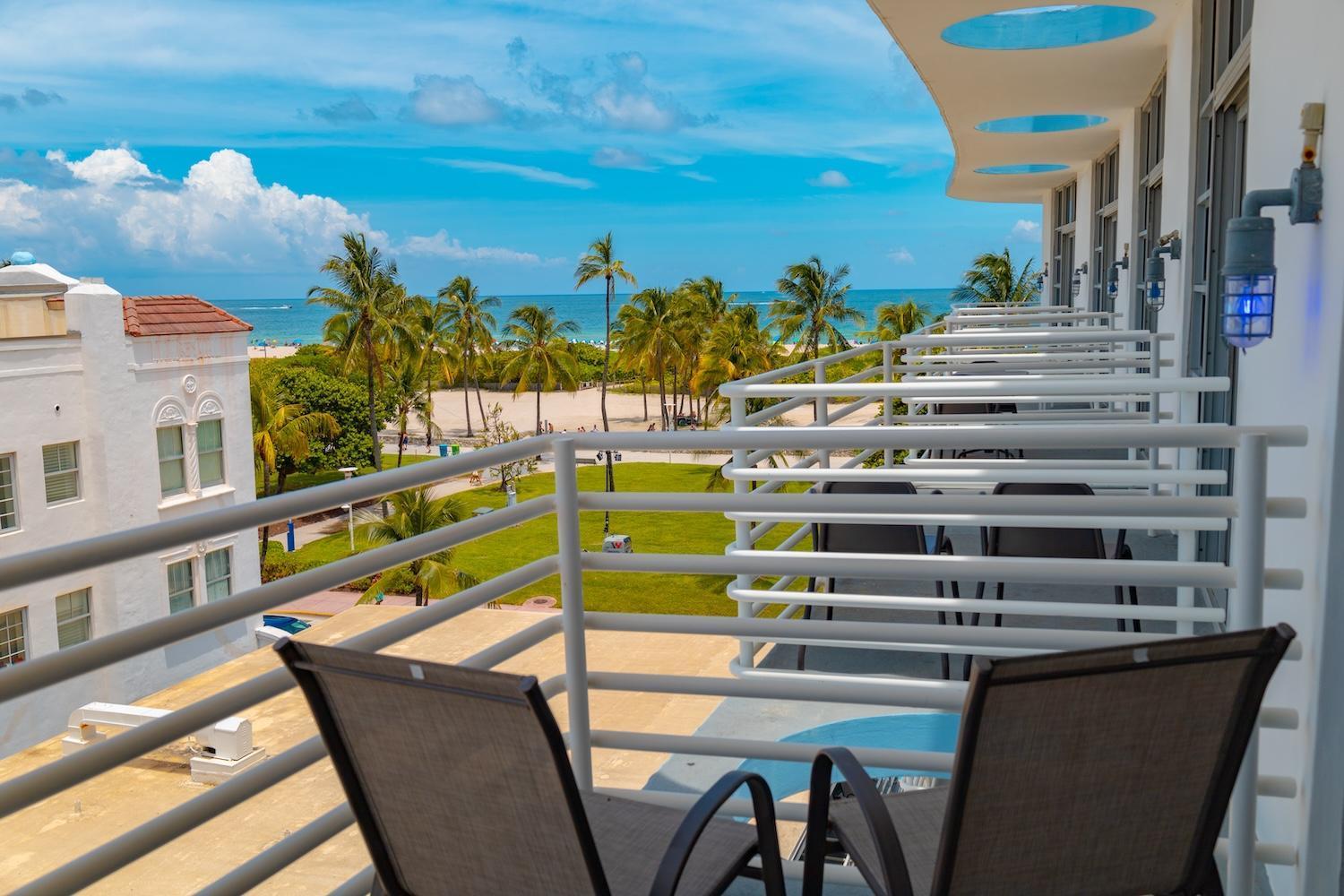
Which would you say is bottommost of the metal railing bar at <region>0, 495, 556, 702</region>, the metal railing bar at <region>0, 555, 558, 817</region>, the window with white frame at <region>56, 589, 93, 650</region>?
the window with white frame at <region>56, 589, 93, 650</region>

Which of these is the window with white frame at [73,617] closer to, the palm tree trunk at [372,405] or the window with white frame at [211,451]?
the window with white frame at [211,451]

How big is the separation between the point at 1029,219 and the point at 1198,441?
116 meters

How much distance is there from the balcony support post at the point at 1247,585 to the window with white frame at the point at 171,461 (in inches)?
1639

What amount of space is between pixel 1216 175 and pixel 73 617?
132 ft

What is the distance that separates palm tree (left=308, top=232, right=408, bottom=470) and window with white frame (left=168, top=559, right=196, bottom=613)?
40.7ft

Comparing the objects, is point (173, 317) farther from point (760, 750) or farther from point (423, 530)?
point (760, 750)

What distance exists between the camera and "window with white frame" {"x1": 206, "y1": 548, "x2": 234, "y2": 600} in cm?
4025

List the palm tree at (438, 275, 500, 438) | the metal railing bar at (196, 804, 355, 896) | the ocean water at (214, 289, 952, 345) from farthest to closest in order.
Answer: the ocean water at (214, 289, 952, 345)
the palm tree at (438, 275, 500, 438)
the metal railing bar at (196, 804, 355, 896)

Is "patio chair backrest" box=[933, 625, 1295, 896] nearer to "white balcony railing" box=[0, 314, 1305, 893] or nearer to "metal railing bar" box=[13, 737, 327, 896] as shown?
"white balcony railing" box=[0, 314, 1305, 893]

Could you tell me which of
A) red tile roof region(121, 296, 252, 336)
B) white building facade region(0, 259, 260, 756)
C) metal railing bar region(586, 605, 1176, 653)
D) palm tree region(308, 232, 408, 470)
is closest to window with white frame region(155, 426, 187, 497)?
white building facade region(0, 259, 260, 756)

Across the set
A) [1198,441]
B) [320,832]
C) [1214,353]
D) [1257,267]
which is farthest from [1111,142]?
[320,832]

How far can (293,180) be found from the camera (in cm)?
11556

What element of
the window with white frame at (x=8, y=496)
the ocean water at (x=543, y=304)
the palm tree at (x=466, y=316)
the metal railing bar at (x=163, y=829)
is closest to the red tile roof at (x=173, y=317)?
the window with white frame at (x=8, y=496)

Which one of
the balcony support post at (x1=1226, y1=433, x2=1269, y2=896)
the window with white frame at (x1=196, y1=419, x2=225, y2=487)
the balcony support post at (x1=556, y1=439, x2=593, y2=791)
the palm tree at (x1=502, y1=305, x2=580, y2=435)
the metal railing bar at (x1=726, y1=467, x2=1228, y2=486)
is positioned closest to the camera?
the balcony support post at (x1=1226, y1=433, x2=1269, y2=896)
